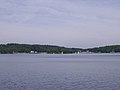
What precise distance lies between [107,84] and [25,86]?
12461mm

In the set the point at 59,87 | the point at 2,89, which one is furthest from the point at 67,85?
the point at 2,89

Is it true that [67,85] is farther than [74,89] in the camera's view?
Yes

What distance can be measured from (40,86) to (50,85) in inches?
68.9

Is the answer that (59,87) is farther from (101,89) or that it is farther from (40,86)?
(101,89)

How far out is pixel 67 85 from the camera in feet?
137

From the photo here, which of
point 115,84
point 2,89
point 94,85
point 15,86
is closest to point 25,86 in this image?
point 15,86

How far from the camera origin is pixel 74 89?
3847 cm

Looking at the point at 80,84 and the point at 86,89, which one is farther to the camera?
the point at 80,84

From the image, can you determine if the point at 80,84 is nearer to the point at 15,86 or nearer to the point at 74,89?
the point at 74,89

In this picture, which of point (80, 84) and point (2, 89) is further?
point (80, 84)

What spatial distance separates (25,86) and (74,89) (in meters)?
7.52

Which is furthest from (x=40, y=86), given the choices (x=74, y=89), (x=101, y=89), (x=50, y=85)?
(x=101, y=89)

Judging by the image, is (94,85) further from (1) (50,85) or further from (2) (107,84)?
(1) (50,85)

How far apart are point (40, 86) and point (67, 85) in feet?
13.3
